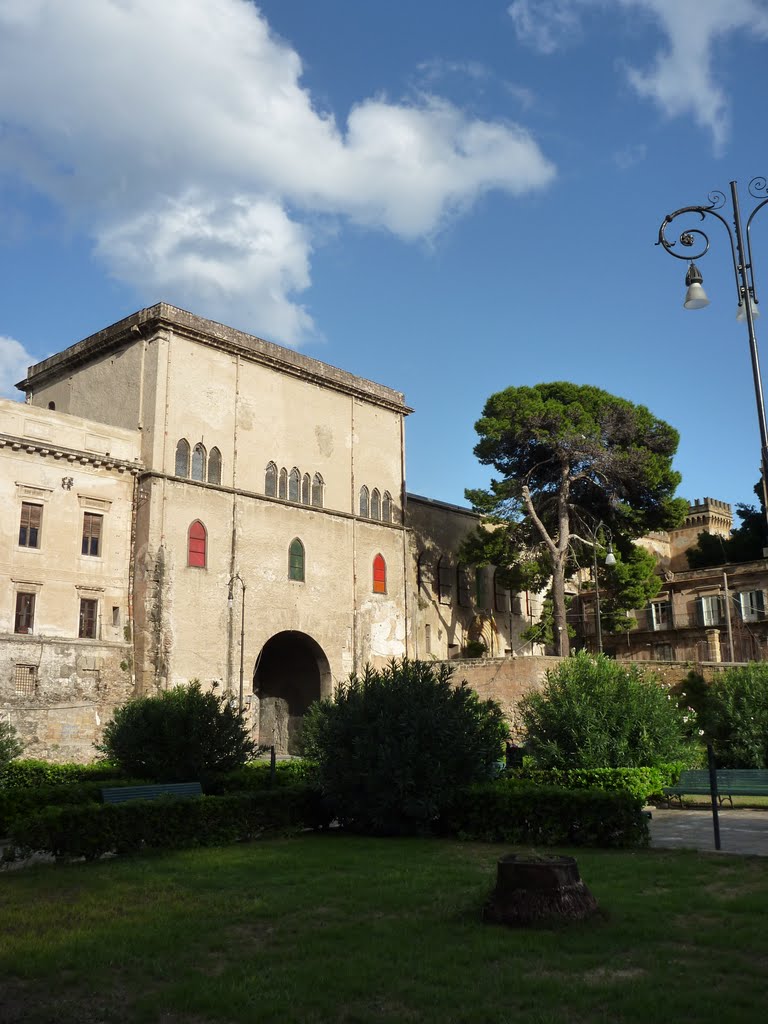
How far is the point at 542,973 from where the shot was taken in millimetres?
6438

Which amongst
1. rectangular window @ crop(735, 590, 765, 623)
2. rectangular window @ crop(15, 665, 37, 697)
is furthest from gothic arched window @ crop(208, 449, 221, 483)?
rectangular window @ crop(735, 590, 765, 623)

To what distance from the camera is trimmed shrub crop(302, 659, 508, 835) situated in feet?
46.1

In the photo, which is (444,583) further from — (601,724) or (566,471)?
(601,724)

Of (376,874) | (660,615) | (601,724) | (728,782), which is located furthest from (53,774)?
(660,615)

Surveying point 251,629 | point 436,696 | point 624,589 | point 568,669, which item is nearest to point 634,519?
point 624,589

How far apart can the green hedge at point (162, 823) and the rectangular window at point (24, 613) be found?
14.6 m

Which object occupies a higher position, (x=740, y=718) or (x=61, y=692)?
(x=61, y=692)

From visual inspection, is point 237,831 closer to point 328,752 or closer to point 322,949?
point 328,752

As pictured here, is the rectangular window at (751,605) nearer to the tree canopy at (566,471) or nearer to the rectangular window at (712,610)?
the rectangular window at (712,610)

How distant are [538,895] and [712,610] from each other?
38.7 m

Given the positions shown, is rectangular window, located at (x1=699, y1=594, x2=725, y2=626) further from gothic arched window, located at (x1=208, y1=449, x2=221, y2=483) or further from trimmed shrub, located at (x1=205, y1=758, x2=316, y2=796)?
trimmed shrub, located at (x1=205, y1=758, x2=316, y2=796)

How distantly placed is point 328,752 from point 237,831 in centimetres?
184

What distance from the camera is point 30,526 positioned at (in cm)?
2755

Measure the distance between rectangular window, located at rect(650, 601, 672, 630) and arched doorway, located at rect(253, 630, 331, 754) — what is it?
1966 centimetres
